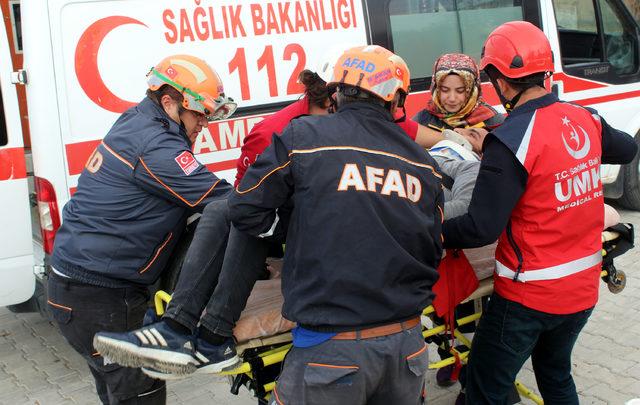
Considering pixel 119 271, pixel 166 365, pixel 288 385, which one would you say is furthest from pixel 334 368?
pixel 119 271

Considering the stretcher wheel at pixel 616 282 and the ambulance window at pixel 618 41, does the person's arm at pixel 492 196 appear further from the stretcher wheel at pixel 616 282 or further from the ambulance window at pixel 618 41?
the ambulance window at pixel 618 41

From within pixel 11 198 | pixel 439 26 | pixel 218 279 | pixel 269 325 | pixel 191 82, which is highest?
pixel 439 26

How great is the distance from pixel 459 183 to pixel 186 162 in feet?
3.70

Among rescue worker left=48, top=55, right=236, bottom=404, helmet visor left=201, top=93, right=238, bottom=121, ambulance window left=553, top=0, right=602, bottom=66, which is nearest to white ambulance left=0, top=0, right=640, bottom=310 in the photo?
ambulance window left=553, top=0, right=602, bottom=66

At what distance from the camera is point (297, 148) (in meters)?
2.21

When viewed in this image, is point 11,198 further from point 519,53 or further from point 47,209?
point 519,53

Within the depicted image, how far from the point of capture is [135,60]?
4.24m

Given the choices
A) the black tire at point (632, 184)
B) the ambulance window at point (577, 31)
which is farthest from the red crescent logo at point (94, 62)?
the black tire at point (632, 184)

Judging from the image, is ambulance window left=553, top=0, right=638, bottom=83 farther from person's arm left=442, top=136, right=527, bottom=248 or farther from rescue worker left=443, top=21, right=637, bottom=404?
person's arm left=442, top=136, right=527, bottom=248

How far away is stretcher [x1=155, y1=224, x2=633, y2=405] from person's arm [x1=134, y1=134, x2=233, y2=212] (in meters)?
0.39

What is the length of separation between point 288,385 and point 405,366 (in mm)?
381

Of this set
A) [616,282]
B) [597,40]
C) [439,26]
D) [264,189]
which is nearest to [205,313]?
[264,189]

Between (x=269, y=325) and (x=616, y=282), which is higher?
(x=269, y=325)

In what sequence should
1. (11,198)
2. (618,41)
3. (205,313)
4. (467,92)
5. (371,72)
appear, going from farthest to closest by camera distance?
(618,41), (11,198), (467,92), (205,313), (371,72)
